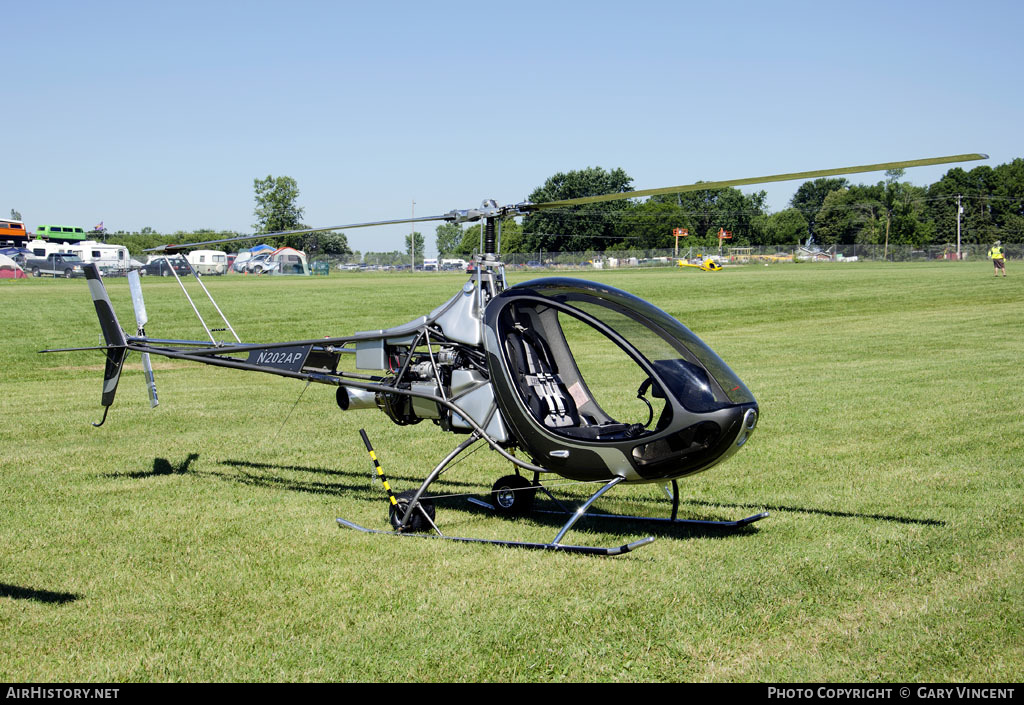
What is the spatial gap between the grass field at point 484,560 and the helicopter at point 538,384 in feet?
1.75

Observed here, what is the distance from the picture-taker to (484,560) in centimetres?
634

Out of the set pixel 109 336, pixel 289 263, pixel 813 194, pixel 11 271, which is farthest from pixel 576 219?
pixel 109 336

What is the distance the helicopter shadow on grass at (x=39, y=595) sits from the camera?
5.67 metres

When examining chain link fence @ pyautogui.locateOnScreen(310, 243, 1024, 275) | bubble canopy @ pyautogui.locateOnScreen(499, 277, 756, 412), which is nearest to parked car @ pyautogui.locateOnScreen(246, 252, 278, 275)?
chain link fence @ pyautogui.locateOnScreen(310, 243, 1024, 275)

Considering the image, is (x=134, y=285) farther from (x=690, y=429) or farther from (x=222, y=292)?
(x=222, y=292)

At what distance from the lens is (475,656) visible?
4754mm

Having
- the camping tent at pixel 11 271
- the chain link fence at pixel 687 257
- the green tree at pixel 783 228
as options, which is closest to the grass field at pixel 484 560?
the camping tent at pixel 11 271

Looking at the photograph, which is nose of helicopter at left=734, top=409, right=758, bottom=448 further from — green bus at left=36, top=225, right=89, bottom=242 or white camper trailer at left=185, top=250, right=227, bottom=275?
green bus at left=36, top=225, right=89, bottom=242

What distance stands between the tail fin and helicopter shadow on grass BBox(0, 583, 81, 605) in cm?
393

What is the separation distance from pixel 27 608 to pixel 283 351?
3.50 m

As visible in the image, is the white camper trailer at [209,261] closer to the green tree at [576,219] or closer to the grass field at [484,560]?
the green tree at [576,219]

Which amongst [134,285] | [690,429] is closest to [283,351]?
[134,285]

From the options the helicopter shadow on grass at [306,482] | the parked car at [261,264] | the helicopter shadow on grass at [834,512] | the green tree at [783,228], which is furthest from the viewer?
the green tree at [783,228]

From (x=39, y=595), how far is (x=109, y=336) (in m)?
4.50
